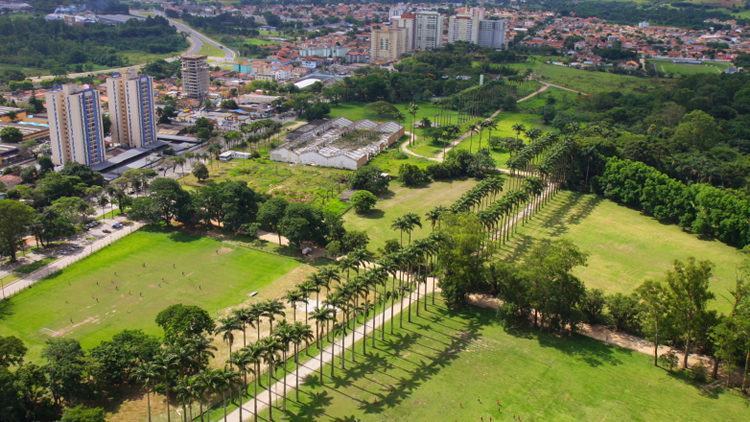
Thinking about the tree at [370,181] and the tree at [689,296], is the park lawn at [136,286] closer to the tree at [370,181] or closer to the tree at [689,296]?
the tree at [370,181]

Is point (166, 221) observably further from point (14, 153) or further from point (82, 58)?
point (82, 58)

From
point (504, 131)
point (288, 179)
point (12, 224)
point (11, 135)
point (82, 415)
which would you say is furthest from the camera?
point (504, 131)

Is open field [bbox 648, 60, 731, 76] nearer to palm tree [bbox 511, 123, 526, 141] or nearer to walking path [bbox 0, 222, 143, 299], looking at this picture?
palm tree [bbox 511, 123, 526, 141]

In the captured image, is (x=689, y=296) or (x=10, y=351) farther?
(x=689, y=296)

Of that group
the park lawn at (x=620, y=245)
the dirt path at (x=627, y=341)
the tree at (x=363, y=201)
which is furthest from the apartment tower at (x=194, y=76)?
the dirt path at (x=627, y=341)

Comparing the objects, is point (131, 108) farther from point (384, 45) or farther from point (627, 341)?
point (384, 45)

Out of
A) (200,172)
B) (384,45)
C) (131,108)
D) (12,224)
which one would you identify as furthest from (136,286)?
(384,45)
